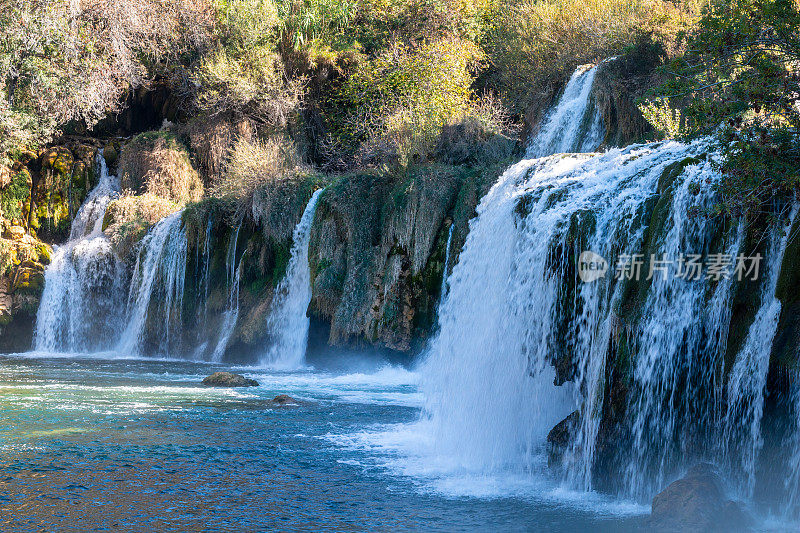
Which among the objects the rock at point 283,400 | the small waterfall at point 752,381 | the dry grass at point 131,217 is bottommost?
the rock at point 283,400

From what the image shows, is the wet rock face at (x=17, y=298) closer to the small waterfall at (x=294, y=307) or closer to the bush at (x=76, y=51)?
the bush at (x=76, y=51)

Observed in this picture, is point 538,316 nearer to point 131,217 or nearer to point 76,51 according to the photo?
point 131,217

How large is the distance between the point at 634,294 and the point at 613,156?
360 cm

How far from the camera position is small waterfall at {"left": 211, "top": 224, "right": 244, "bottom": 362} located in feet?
65.8

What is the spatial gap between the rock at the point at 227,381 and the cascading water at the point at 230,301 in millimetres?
5230

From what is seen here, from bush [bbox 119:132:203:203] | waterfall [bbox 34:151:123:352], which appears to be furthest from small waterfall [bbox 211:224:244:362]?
bush [bbox 119:132:203:203]

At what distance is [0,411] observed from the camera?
1137 centimetres

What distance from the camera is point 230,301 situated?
2042 centimetres

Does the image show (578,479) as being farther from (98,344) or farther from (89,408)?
(98,344)

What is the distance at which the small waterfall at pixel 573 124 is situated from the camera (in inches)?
718

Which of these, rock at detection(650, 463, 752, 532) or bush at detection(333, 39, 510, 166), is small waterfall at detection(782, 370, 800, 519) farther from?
bush at detection(333, 39, 510, 166)

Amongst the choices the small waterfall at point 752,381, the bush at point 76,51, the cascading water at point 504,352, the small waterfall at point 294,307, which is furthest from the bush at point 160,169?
the small waterfall at point 752,381

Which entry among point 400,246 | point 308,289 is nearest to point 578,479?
point 400,246

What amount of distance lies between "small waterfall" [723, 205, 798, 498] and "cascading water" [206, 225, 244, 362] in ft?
47.9
